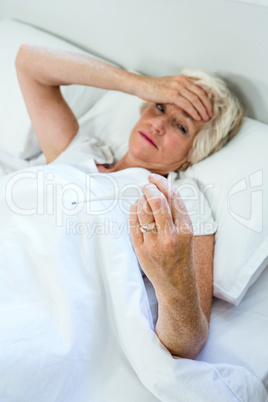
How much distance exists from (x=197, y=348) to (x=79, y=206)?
449 mm

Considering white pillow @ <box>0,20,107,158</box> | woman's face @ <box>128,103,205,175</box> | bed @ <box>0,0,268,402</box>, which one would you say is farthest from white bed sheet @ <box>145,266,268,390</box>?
white pillow @ <box>0,20,107,158</box>

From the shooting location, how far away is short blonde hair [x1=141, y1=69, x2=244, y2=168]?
Result: 1169mm

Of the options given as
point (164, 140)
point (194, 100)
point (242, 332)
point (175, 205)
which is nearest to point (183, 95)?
point (194, 100)

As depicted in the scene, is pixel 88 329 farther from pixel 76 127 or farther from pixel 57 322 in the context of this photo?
pixel 76 127

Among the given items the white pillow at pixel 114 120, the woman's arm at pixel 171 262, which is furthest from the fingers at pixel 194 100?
the woman's arm at pixel 171 262

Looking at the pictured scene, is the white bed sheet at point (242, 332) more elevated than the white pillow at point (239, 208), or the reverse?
the white pillow at point (239, 208)

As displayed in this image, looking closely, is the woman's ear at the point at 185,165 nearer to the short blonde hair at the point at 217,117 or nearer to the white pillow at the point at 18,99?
the short blonde hair at the point at 217,117

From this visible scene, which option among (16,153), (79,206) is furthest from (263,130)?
(16,153)

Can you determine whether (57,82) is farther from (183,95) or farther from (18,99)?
(183,95)

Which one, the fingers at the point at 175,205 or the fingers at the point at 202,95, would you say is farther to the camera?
the fingers at the point at 202,95

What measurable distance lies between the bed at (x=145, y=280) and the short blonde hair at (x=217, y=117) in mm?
36

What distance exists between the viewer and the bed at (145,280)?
2.64 ft

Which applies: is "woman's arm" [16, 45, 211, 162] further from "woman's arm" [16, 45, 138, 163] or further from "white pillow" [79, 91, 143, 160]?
"white pillow" [79, 91, 143, 160]

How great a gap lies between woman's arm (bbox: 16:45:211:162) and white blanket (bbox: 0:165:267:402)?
1.26ft
